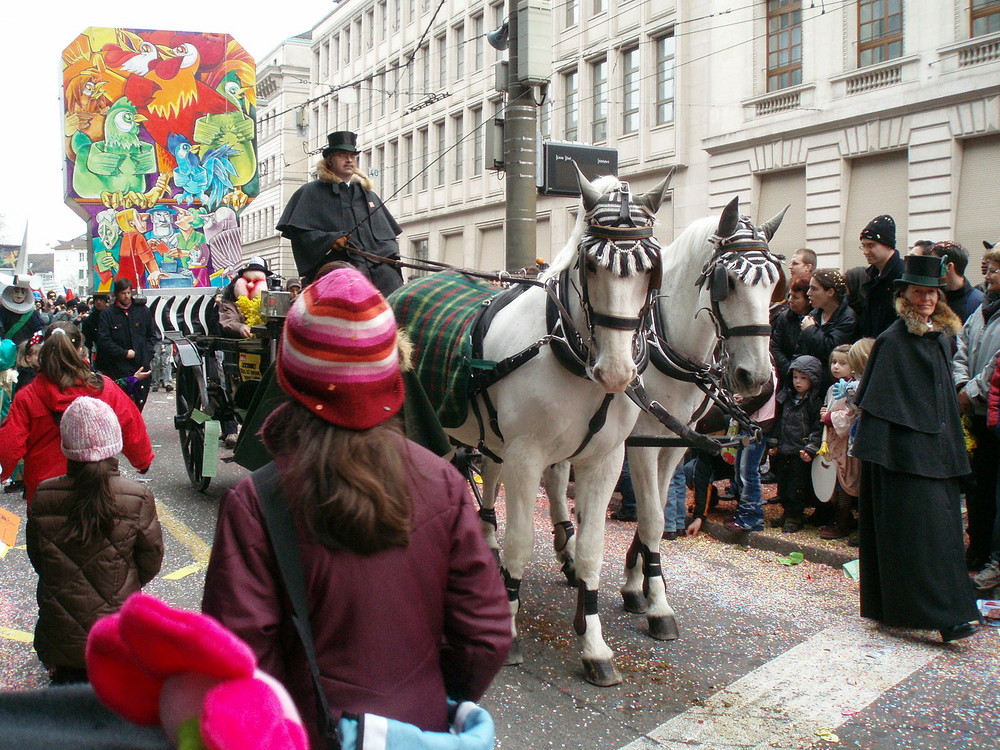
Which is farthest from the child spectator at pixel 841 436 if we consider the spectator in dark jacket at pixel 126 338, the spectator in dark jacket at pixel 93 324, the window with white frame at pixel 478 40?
the window with white frame at pixel 478 40

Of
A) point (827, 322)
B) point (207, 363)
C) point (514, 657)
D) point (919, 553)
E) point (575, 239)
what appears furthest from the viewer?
point (207, 363)

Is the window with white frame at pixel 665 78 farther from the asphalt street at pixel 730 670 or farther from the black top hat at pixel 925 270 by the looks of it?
the black top hat at pixel 925 270

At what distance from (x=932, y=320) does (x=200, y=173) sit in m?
12.8

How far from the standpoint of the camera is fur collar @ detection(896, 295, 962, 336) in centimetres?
501

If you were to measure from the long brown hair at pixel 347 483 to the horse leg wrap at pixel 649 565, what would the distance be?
11.9ft

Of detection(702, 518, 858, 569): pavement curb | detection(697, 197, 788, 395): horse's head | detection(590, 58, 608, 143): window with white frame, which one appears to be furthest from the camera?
detection(590, 58, 608, 143): window with white frame

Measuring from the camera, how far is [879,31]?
1764 cm

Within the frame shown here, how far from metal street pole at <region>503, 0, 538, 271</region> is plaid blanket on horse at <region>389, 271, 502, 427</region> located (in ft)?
12.5

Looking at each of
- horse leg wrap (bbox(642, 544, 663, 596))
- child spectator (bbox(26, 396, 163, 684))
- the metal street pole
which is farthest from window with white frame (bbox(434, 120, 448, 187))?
child spectator (bbox(26, 396, 163, 684))

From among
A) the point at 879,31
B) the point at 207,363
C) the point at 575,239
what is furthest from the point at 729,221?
the point at 879,31

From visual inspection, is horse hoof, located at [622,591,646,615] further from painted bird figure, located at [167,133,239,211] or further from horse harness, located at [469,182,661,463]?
painted bird figure, located at [167,133,239,211]

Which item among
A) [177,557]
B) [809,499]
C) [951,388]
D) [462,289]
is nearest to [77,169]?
[177,557]

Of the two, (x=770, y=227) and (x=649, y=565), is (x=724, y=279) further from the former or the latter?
(x=649, y=565)

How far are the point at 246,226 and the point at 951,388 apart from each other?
55951 mm
